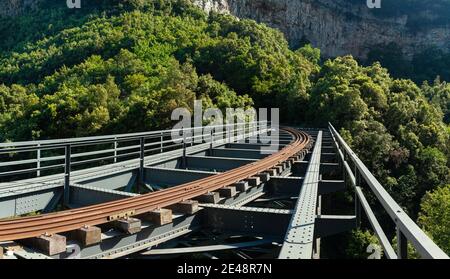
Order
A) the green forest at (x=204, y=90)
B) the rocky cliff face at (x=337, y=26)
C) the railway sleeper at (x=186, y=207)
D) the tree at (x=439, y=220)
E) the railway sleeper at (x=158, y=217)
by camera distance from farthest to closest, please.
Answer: the rocky cliff face at (x=337, y=26) < the green forest at (x=204, y=90) < the tree at (x=439, y=220) < the railway sleeper at (x=186, y=207) < the railway sleeper at (x=158, y=217)

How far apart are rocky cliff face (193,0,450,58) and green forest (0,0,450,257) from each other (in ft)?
93.6

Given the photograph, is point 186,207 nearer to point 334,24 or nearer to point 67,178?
point 67,178

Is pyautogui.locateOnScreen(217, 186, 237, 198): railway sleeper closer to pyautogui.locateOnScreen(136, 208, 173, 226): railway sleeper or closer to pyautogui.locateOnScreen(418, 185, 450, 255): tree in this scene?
pyautogui.locateOnScreen(136, 208, 173, 226): railway sleeper

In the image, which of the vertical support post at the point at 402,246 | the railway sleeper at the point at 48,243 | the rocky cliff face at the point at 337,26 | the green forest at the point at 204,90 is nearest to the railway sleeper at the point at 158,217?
the railway sleeper at the point at 48,243

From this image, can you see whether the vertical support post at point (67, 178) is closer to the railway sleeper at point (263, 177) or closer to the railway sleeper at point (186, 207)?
the railway sleeper at point (186, 207)

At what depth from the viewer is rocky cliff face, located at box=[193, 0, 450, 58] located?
358 ft

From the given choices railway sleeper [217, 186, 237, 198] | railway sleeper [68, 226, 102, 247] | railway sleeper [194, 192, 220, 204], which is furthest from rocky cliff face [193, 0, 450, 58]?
railway sleeper [68, 226, 102, 247]

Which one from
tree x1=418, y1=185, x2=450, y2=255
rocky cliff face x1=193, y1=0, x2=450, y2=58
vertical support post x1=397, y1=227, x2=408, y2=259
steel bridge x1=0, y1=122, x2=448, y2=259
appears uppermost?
rocky cliff face x1=193, y1=0, x2=450, y2=58

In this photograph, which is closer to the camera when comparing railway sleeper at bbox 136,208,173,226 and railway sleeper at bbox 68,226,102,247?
railway sleeper at bbox 68,226,102,247

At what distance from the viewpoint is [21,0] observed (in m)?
105

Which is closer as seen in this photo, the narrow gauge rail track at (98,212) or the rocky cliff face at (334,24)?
the narrow gauge rail track at (98,212)

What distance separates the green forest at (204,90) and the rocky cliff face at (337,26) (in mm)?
28519

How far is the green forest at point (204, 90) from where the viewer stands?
3150 centimetres

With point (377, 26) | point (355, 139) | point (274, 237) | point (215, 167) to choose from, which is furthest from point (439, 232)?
point (377, 26)
